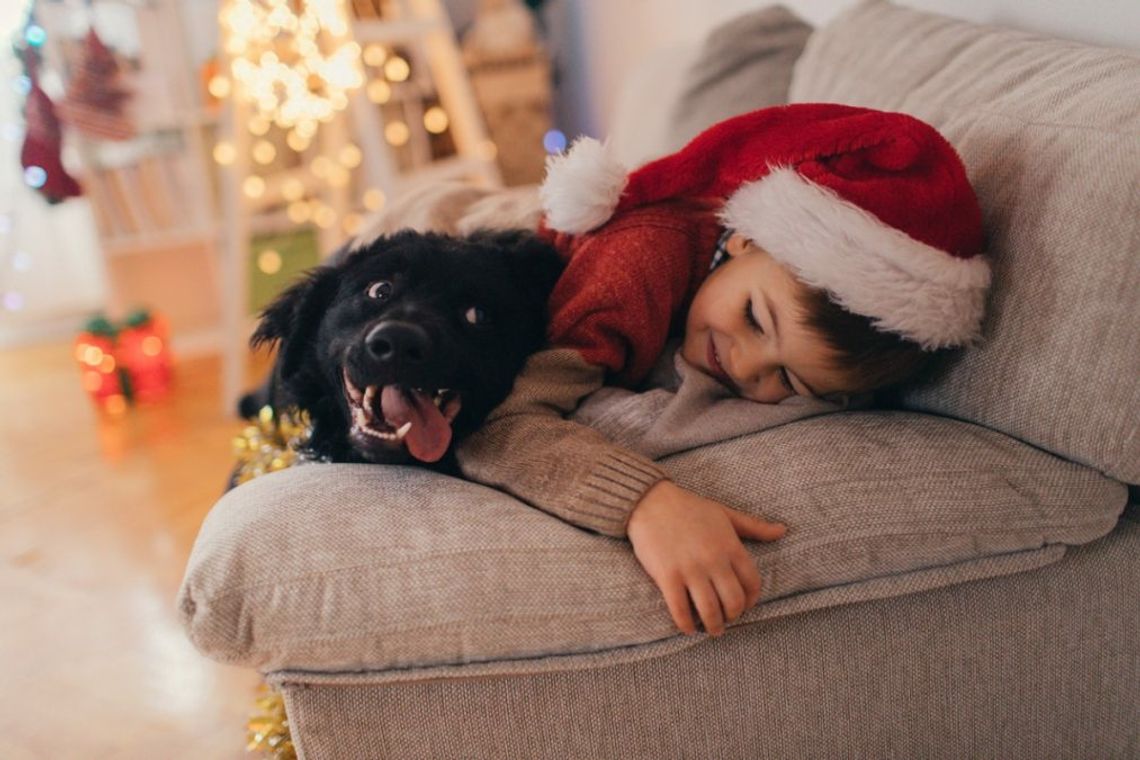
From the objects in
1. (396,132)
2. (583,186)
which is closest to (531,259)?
(583,186)

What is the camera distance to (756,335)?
1.10 meters

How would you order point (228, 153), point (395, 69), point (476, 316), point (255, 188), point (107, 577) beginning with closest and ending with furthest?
1. point (476, 316)
2. point (107, 577)
3. point (228, 153)
4. point (255, 188)
5. point (395, 69)

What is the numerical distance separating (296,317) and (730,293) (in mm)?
520

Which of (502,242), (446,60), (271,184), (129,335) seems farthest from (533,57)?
(502,242)

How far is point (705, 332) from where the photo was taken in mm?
1164

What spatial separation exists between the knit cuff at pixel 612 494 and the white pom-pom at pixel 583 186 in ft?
1.30

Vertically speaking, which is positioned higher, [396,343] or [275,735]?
[396,343]

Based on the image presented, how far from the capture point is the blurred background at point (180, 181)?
2160 mm

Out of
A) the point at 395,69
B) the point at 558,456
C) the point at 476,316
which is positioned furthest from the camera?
the point at 395,69

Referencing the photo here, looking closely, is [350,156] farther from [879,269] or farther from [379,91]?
[879,269]

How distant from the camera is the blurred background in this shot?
2.16 m

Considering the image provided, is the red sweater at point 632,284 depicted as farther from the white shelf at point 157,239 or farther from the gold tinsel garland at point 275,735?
the white shelf at point 157,239

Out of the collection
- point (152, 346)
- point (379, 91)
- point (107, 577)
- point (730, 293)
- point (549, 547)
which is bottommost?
point (107, 577)

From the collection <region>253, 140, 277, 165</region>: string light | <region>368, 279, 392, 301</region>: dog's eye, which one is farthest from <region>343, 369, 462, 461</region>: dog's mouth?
<region>253, 140, 277, 165</region>: string light
